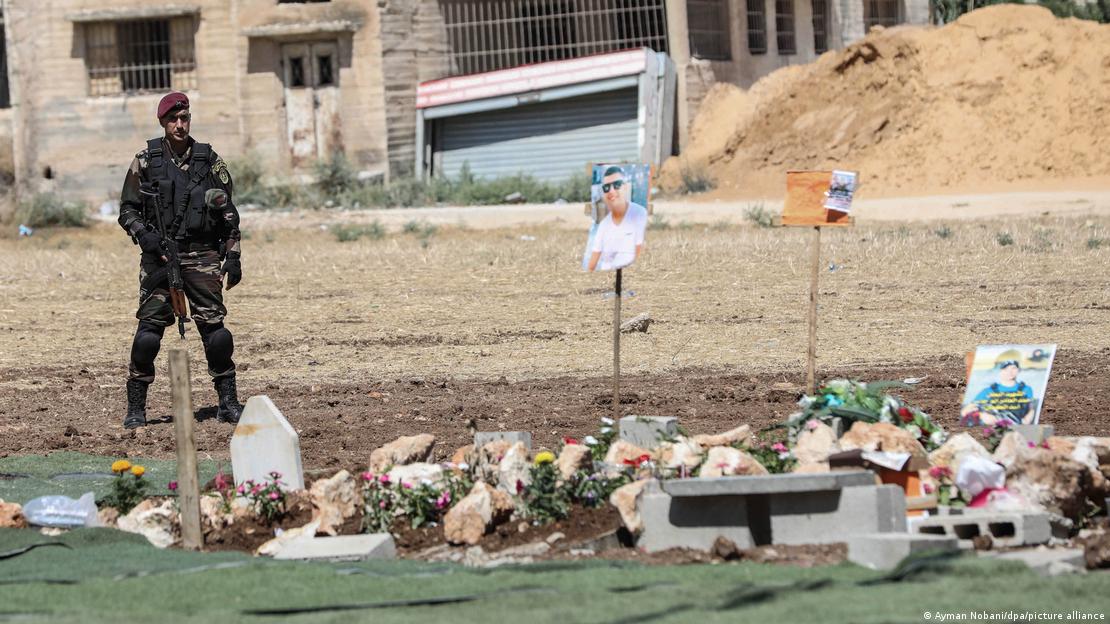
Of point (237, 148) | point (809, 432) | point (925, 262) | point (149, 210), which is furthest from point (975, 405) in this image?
point (237, 148)

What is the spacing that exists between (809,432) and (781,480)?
4.54 ft

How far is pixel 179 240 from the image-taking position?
9.73 m

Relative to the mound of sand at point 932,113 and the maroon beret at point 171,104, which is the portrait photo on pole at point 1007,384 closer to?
the maroon beret at point 171,104

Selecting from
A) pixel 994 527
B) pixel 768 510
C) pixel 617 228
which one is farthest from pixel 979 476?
pixel 617 228

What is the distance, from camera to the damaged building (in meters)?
27.5

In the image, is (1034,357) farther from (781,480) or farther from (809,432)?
(781,480)

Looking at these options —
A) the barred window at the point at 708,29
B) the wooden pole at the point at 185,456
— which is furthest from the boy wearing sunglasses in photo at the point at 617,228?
the barred window at the point at 708,29

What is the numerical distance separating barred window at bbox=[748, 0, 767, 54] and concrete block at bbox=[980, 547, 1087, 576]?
24521mm

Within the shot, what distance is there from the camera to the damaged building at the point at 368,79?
2753cm

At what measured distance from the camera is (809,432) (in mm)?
7668

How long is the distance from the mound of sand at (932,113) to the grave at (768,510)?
18394 mm

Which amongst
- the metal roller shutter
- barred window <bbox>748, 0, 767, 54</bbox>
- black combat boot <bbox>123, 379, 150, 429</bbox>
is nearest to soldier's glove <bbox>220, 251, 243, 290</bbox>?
black combat boot <bbox>123, 379, 150, 429</bbox>

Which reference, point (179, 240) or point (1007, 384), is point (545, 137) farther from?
point (1007, 384)

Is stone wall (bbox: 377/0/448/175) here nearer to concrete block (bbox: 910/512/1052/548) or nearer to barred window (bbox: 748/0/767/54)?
barred window (bbox: 748/0/767/54)
